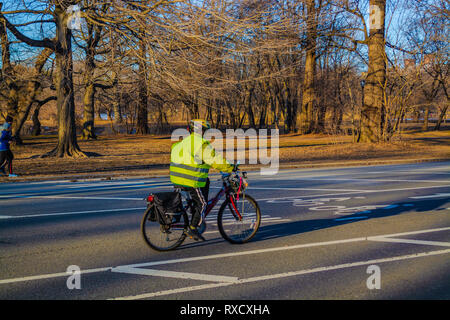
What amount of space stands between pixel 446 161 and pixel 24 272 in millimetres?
19289

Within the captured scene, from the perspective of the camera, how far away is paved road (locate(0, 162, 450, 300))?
15.4 ft

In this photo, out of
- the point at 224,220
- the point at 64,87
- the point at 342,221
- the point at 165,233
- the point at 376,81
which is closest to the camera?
the point at 165,233

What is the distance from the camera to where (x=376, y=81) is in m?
24.9

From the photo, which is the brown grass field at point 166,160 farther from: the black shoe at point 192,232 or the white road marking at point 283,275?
the white road marking at point 283,275

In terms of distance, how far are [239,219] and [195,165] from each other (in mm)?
1169

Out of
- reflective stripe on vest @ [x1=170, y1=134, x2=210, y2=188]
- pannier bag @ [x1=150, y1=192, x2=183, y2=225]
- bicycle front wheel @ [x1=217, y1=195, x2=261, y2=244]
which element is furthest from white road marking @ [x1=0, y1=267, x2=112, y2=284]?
bicycle front wheel @ [x1=217, y1=195, x2=261, y2=244]

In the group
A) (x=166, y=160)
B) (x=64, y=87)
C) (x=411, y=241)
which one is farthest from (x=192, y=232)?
(x=64, y=87)

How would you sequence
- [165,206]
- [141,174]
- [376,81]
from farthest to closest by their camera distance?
1. [376,81]
2. [141,174]
3. [165,206]

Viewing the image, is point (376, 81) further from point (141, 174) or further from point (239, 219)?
point (239, 219)

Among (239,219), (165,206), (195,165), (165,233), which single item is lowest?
(165,233)

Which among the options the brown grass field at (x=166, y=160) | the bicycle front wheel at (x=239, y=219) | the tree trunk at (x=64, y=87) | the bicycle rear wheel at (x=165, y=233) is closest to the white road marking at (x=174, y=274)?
the bicycle rear wheel at (x=165, y=233)

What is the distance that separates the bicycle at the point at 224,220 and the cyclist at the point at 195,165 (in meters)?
0.11

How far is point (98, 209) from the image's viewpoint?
30.5ft

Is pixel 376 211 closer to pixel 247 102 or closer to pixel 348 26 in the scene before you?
pixel 348 26
